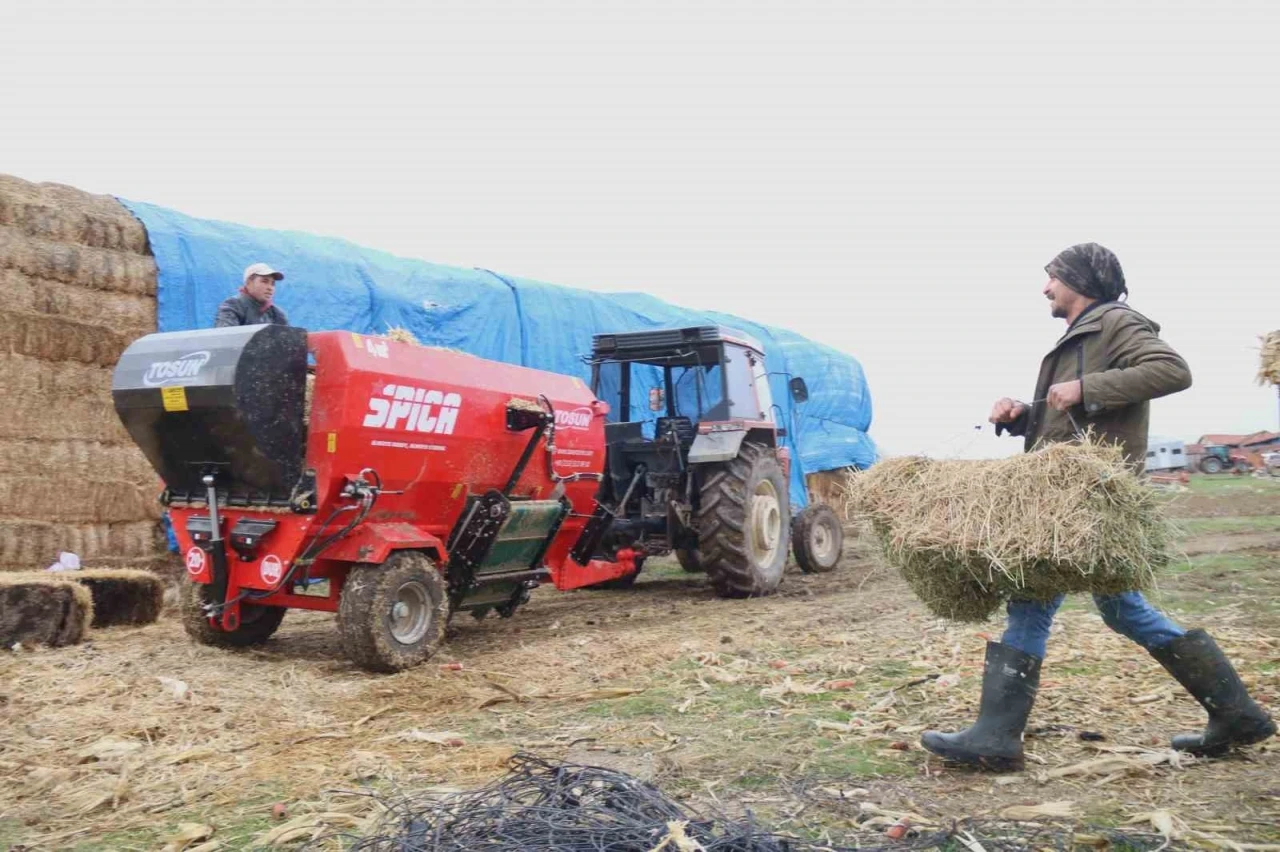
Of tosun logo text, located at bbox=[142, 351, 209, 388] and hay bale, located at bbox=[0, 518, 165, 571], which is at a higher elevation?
tosun logo text, located at bbox=[142, 351, 209, 388]

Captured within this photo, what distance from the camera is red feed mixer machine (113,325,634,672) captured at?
5578 mm

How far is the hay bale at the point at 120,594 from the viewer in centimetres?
675

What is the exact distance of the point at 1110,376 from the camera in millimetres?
3561

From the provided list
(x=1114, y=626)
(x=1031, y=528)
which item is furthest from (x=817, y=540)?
(x=1031, y=528)

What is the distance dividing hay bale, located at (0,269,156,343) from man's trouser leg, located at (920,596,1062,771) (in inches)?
313

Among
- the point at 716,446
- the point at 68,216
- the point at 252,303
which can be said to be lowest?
the point at 716,446

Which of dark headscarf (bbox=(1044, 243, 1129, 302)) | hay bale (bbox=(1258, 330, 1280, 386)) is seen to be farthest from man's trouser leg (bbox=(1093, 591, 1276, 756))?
hay bale (bbox=(1258, 330, 1280, 386))

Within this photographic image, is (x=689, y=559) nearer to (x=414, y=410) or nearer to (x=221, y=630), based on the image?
(x=414, y=410)

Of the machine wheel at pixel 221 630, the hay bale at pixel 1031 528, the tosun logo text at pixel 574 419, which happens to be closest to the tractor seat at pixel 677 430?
the tosun logo text at pixel 574 419

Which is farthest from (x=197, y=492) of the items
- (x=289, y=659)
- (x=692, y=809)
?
(x=692, y=809)

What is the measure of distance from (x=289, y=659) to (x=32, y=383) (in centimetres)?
417

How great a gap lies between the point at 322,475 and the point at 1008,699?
148 inches

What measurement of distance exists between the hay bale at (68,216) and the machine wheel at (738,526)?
5.61 m

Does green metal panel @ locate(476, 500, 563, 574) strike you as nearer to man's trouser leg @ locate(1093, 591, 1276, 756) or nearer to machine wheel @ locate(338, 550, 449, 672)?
machine wheel @ locate(338, 550, 449, 672)
